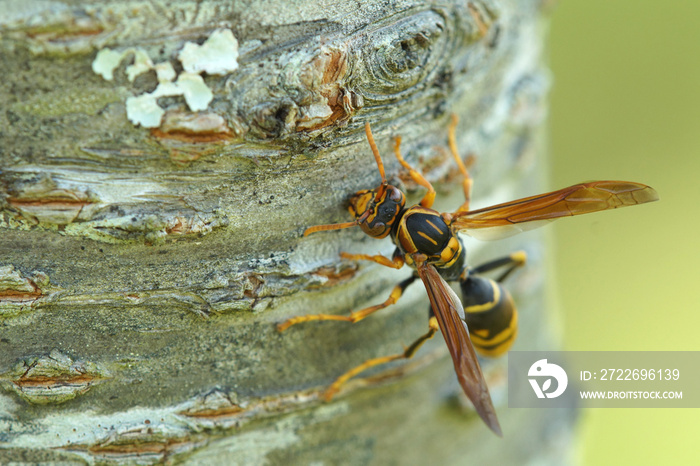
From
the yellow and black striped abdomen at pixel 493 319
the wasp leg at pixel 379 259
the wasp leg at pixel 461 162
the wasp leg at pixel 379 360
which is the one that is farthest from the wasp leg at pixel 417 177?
the yellow and black striped abdomen at pixel 493 319

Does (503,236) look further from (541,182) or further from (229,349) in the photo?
(229,349)

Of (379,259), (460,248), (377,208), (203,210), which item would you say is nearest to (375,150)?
(377,208)

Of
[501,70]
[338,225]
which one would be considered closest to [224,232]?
[338,225]

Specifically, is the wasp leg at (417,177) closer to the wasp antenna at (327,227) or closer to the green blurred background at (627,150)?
the wasp antenna at (327,227)

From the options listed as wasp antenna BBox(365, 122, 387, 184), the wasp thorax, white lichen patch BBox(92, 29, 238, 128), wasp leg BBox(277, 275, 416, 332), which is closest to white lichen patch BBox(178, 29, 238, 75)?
white lichen patch BBox(92, 29, 238, 128)

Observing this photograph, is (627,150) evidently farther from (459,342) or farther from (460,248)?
(459,342)

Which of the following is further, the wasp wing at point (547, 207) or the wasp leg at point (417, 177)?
the wasp wing at point (547, 207)

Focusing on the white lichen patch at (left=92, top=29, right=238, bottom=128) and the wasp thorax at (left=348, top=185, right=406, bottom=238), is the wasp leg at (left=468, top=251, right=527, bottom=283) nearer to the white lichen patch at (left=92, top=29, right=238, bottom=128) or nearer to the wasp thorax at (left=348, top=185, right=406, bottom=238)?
the wasp thorax at (left=348, top=185, right=406, bottom=238)
